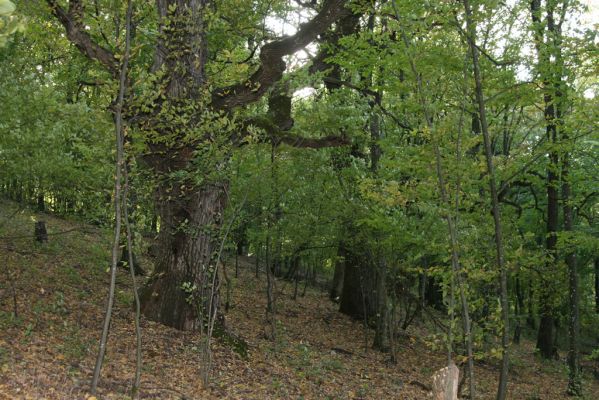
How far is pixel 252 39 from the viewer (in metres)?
13.9

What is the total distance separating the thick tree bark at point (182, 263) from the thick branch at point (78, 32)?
7.64 ft

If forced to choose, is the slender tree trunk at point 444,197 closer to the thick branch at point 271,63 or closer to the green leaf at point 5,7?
the thick branch at point 271,63

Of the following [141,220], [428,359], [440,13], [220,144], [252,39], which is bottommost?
[428,359]

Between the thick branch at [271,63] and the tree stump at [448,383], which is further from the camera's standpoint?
the thick branch at [271,63]

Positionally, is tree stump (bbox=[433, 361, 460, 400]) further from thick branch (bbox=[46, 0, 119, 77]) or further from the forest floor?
thick branch (bbox=[46, 0, 119, 77])

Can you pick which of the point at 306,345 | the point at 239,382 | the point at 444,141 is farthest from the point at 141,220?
the point at 306,345

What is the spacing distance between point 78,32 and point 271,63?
2739mm

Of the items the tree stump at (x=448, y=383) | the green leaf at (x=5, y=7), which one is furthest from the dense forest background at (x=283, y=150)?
the tree stump at (x=448, y=383)

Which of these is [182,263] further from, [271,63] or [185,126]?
[271,63]

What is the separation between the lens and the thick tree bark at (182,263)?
27.6 ft

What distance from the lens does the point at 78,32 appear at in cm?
721

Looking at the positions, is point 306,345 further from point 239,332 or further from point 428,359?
point 428,359

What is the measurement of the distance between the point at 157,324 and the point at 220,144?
3917 millimetres

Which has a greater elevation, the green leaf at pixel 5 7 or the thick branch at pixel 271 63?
the thick branch at pixel 271 63
